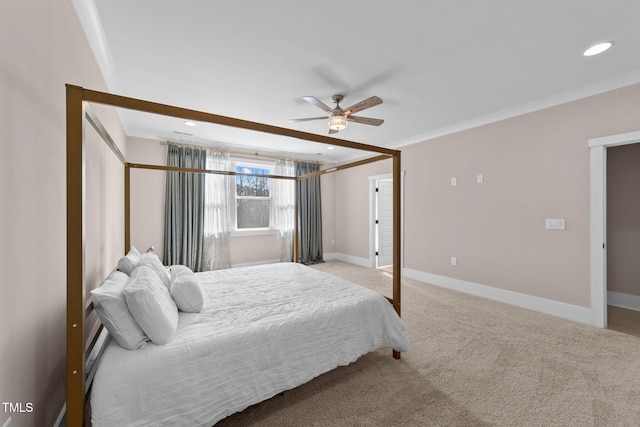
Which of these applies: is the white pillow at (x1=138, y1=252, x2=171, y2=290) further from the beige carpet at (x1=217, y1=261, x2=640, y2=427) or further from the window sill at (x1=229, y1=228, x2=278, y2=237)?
the window sill at (x1=229, y1=228, x2=278, y2=237)

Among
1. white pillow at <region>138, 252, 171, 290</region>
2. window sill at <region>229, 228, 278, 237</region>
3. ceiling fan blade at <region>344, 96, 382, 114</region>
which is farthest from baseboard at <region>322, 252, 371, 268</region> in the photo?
white pillow at <region>138, 252, 171, 290</region>

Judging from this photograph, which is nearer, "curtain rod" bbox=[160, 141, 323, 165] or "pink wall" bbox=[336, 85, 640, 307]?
"pink wall" bbox=[336, 85, 640, 307]

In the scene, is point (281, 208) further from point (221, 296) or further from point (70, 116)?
point (70, 116)

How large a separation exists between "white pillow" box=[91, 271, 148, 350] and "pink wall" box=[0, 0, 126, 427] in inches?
8.2

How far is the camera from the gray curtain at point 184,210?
170 inches

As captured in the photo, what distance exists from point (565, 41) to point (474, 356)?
2.66 m

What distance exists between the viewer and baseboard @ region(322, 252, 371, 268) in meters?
5.62

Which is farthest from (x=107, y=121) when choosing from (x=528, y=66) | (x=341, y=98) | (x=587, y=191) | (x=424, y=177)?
(x=587, y=191)

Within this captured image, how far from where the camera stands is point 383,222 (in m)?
5.60

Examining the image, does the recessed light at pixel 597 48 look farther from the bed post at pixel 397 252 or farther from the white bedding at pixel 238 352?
the white bedding at pixel 238 352

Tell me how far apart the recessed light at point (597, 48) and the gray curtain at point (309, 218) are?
4.45 m

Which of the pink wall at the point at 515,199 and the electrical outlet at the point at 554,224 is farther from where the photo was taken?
the electrical outlet at the point at 554,224

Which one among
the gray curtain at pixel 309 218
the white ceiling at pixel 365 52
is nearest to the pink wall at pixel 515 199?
the white ceiling at pixel 365 52

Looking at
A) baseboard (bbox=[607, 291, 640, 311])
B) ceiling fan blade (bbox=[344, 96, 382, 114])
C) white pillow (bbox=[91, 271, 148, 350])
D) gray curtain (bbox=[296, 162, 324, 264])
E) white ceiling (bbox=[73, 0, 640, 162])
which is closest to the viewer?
white pillow (bbox=[91, 271, 148, 350])
